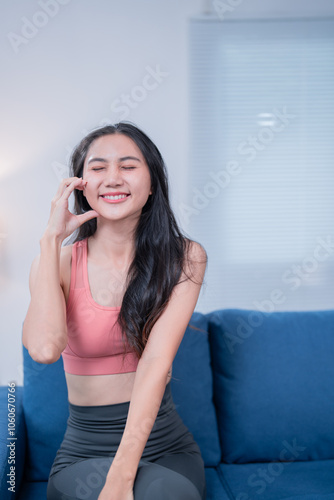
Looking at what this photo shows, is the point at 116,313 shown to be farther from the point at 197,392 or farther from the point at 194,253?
the point at 197,392

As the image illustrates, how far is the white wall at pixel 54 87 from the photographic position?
2.53 m

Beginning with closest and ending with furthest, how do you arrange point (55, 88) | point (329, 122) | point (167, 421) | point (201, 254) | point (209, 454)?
1. point (167, 421)
2. point (201, 254)
3. point (209, 454)
4. point (55, 88)
5. point (329, 122)

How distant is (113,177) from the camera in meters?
1.42

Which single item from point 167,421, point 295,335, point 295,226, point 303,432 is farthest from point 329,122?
point 167,421

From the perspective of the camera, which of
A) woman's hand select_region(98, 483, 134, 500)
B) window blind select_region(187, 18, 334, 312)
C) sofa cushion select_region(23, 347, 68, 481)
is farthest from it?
window blind select_region(187, 18, 334, 312)

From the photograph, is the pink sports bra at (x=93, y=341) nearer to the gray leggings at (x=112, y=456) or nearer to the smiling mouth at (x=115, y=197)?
the gray leggings at (x=112, y=456)

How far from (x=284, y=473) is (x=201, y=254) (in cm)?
77

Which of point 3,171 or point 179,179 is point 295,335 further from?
point 3,171

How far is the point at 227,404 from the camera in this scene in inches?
69.0

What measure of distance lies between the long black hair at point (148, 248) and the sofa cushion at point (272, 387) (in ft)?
1.47

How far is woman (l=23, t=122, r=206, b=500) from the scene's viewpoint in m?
1.27

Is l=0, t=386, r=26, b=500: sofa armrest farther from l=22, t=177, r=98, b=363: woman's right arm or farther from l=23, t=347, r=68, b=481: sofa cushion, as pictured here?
l=22, t=177, r=98, b=363: woman's right arm
